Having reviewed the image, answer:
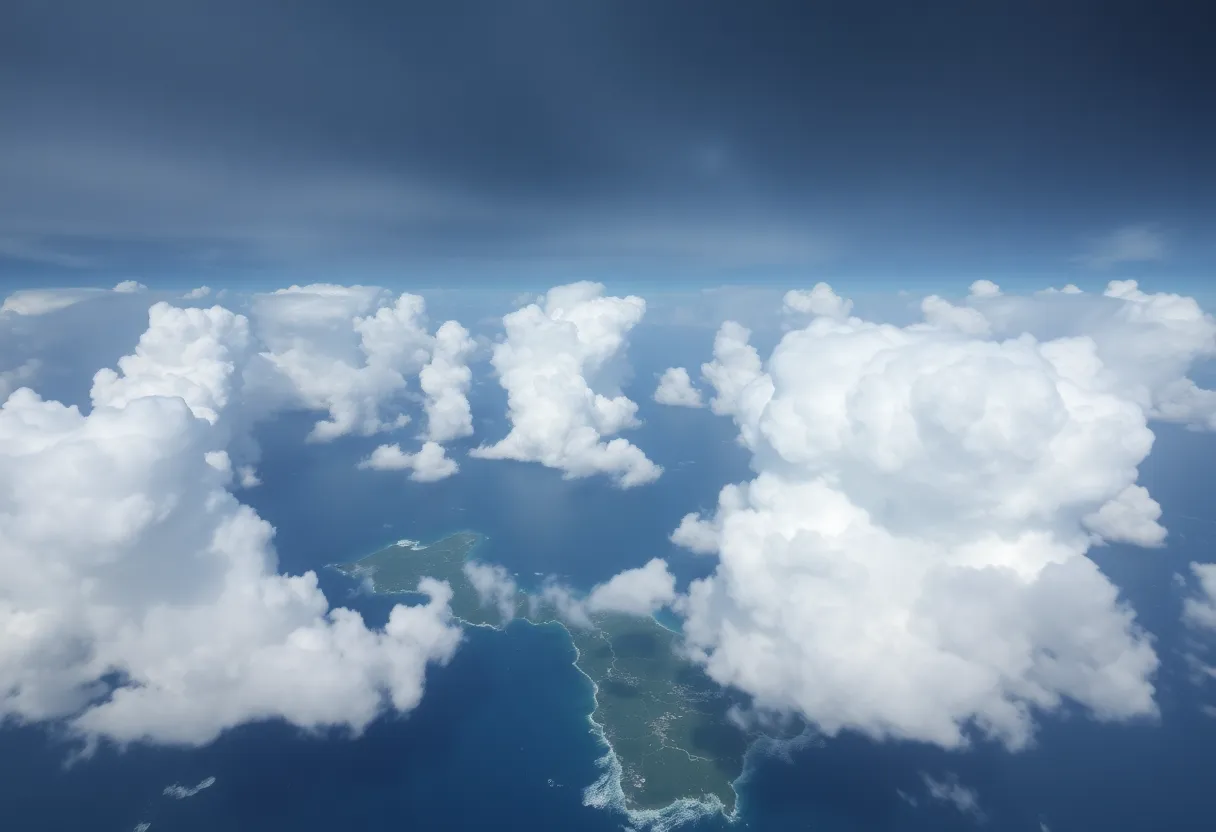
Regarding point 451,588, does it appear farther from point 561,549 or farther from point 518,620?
point 561,549

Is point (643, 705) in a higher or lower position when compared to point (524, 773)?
higher

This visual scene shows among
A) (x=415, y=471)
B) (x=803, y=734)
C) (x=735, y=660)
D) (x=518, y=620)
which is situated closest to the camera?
(x=803, y=734)

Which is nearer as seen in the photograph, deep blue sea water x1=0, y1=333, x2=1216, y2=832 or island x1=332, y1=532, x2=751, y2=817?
deep blue sea water x1=0, y1=333, x2=1216, y2=832

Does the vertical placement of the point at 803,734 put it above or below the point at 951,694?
below

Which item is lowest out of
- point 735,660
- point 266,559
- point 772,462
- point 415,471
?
point 415,471

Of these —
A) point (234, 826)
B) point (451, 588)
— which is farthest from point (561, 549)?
point (234, 826)

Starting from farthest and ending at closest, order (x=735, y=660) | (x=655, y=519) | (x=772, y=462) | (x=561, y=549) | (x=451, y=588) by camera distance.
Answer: (x=655, y=519)
(x=561, y=549)
(x=451, y=588)
(x=735, y=660)
(x=772, y=462)

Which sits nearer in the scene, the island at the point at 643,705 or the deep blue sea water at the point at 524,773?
the deep blue sea water at the point at 524,773

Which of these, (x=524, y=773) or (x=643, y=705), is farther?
(x=643, y=705)
